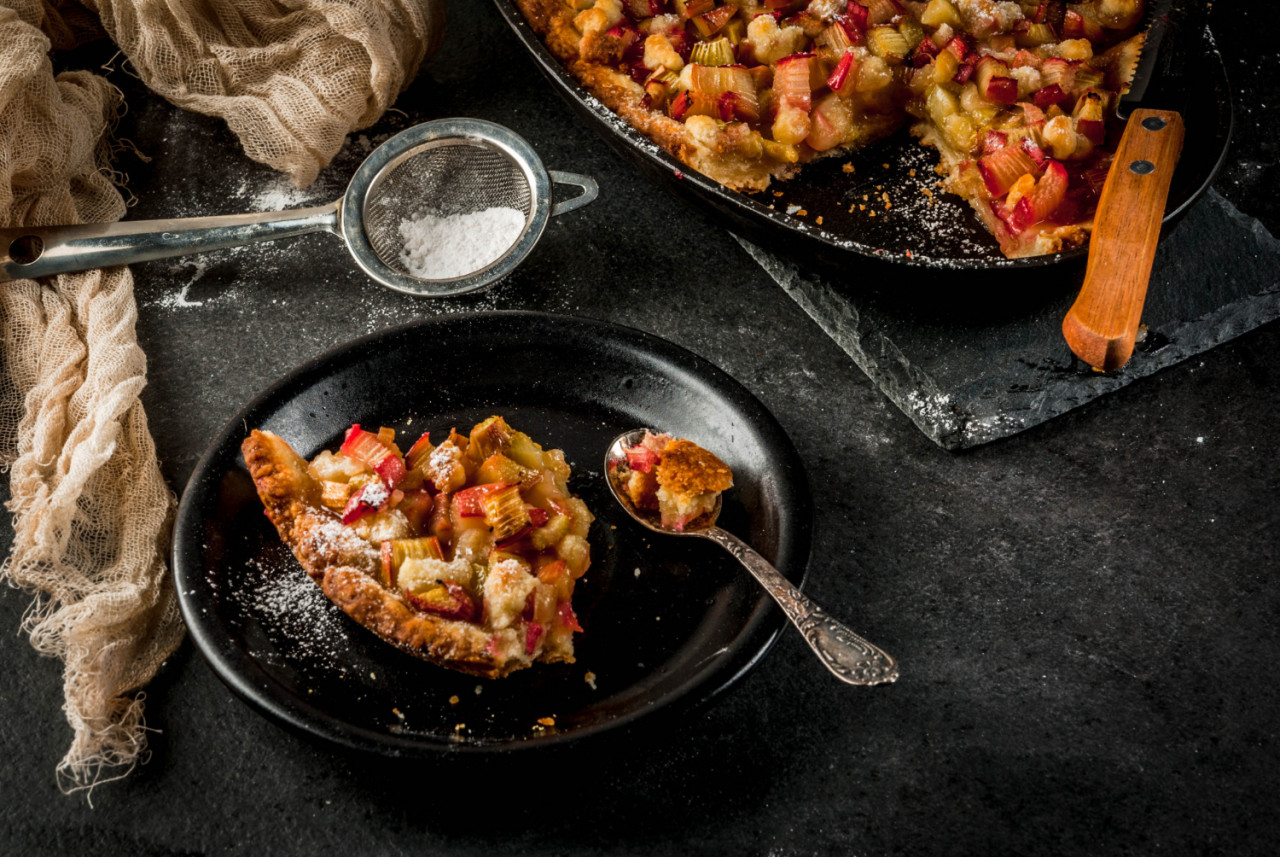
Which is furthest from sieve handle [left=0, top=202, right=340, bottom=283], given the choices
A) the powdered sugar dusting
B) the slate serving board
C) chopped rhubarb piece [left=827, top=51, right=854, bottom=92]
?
chopped rhubarb piece [left=827, top=51, right=854, bottom=92]

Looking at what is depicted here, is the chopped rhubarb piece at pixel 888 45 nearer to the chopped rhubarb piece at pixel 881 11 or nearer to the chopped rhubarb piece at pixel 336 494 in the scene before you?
the chopped rhubarb piece at pixel 881 11

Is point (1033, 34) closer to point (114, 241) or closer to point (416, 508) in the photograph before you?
point (416, 508)

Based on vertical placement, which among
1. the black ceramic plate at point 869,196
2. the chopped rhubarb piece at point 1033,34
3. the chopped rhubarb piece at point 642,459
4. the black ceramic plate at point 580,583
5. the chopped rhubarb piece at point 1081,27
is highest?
the chopped rhubarb piece at point 1081,27

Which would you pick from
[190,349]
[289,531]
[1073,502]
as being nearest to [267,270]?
[190,349]

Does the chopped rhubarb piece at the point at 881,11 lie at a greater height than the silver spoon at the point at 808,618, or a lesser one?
greater

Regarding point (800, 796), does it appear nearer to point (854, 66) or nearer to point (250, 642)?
point (250, 642)

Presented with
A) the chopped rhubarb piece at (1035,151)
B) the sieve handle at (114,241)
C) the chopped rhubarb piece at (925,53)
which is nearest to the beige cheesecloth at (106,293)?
the sieve handle at (114,241)

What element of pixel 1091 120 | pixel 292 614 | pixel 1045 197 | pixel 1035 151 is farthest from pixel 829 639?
pixel 1091 120
